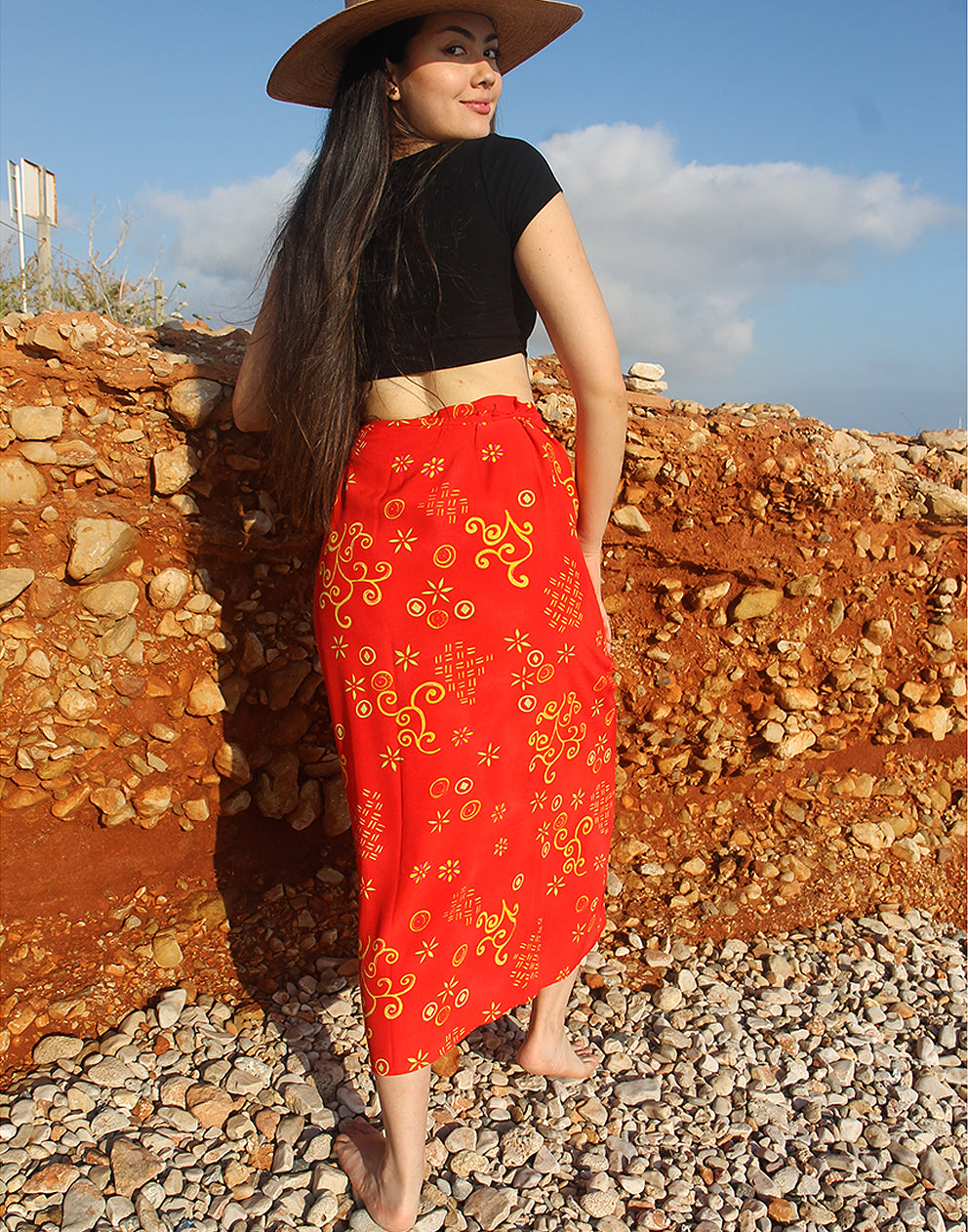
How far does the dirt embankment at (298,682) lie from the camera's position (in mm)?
2332

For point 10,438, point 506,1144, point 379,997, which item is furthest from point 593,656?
point 10,438

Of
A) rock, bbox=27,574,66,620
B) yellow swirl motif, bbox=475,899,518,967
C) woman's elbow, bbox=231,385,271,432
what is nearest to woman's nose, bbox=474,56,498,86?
woman's elbow, bbox=231,385,271,432

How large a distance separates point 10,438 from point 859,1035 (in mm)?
2891

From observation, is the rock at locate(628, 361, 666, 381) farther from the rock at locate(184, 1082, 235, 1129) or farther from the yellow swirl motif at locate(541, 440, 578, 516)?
the rock at locate(184, 1082, 235, 1129)

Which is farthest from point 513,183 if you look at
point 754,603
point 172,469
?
point 754,603

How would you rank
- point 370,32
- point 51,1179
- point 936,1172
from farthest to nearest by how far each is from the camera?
point 936,1172 < point 51,1179 < point 370,32

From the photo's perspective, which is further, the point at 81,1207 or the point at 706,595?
the point at 706,595

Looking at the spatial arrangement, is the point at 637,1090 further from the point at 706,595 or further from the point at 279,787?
the point at 706,595

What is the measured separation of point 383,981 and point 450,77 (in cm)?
182

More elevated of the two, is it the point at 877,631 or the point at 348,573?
the point at 348,573

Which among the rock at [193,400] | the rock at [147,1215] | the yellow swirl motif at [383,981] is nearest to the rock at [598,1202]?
the yellow swirl motif at [383,981]

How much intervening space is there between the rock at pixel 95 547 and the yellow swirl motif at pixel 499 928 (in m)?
1.36

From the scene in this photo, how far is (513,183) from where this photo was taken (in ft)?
5.49

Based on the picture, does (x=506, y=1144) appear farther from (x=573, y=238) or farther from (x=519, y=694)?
(x=573, y=238)
